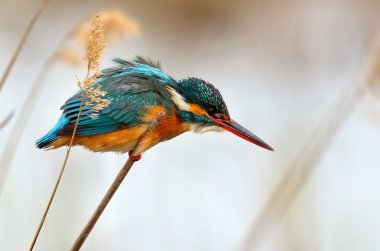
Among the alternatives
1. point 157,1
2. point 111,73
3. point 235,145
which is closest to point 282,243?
point 111,73

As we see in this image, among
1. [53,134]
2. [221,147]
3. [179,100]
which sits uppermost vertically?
[179,100]

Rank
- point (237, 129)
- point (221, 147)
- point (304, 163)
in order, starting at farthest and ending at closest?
point (221, 147) → point (237, 129) → point (304, 163)

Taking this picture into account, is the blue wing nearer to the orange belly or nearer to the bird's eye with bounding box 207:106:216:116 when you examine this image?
the orange belly

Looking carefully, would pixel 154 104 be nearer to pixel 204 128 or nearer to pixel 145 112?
pixel 145 112

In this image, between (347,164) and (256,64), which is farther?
(256,64)

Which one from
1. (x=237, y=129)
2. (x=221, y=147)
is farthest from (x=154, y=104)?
(x=221, y=147)

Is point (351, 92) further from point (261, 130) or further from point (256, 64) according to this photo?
point (256, 64)

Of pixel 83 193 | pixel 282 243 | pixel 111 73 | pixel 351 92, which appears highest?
pixel 351 92
